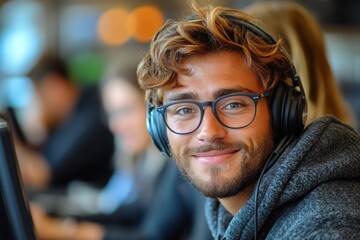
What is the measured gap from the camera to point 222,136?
3.60 ft

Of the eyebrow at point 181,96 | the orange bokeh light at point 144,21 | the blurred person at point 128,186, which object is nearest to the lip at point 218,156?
the eyebrow at point 181,96

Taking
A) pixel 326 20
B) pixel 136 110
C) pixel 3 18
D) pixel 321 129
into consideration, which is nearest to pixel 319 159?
pixel 321 129

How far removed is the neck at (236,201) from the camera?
46.1 inches

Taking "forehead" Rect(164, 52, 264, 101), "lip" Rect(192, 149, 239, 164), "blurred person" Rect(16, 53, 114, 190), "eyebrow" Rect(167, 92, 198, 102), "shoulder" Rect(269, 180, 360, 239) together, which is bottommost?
"blurred person" Rect(16, 53, 114, 190)

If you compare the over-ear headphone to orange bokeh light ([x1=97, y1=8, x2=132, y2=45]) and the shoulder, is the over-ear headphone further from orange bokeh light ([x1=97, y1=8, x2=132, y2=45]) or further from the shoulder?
orange bokeh light ([x1=97, y1=8, x2=132, y2=45])

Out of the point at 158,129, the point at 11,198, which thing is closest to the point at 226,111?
the point at 158,129

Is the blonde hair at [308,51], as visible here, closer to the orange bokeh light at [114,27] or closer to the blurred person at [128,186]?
the blurred person at [128,186]

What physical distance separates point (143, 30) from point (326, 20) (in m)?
3.82

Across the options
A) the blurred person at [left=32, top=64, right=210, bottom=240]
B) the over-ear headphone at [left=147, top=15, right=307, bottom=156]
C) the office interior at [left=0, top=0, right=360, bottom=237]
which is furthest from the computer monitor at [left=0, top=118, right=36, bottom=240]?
the office interior at [left=0, top=0, right=360, bottom=237]

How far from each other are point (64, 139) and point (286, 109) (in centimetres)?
265

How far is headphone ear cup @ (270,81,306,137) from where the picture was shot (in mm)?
1123

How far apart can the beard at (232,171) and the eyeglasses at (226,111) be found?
0.12ft

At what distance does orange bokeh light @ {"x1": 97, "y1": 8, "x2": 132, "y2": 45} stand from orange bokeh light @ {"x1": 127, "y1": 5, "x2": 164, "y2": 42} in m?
0.07

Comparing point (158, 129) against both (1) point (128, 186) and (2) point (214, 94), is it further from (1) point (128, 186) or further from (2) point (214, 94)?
(1) point (128, 186)
